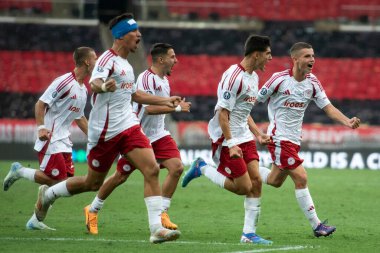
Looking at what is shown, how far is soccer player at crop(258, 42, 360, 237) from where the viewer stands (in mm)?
11508

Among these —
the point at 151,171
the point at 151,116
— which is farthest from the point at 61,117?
the point at 151,171

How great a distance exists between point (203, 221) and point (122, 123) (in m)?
3.68

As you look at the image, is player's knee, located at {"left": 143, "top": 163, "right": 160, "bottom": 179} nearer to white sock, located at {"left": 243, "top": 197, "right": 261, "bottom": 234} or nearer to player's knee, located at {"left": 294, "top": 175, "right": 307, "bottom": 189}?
white sock, located at {"left": 243, "top": 197, "right": 261, "bottom": 234}

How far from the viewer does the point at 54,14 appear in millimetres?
38906

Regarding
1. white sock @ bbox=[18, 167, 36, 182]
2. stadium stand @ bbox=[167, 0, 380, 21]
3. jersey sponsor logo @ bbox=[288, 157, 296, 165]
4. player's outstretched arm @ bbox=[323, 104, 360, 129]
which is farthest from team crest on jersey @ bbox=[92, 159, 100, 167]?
stadium stand @ bbox=[167, 0, 380, 21]

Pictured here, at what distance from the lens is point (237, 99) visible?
10.5 meters

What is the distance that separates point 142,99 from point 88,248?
1.67 meters

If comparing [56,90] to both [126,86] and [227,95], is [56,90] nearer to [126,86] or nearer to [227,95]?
[126,86]

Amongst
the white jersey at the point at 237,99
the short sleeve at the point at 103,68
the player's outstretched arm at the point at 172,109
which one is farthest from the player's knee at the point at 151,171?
the white jersey at the point at 237,99

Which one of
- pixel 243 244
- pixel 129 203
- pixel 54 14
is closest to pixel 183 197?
pixel 129 203

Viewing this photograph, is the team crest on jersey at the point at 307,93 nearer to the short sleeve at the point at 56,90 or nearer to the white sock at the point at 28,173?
the short sleeve at the point at 56,90

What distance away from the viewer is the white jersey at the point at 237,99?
33.7ft

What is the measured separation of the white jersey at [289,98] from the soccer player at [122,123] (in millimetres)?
2498

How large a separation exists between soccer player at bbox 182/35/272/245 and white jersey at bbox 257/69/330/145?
3.07 feet
